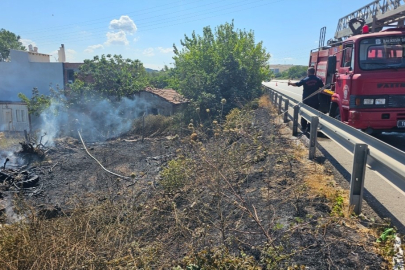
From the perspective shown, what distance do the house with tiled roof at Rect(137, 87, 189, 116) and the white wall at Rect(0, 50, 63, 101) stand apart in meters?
15.8

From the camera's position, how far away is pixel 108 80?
24.3 metres

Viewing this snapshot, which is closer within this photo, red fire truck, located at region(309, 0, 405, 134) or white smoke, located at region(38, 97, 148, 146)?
red fire truck, located at region(309, 0, 405, 134)

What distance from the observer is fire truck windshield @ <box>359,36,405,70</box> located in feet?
23.1

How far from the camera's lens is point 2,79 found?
1478 inches

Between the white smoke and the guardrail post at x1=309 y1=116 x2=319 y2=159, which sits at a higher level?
the guardrail post at x1=309 y1=116 x2=319 y2=159

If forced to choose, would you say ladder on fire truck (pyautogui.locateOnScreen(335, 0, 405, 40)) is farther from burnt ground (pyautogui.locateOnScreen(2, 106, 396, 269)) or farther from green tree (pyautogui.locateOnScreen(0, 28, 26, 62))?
green tree (pyautogui.locateOnScreen(0, 28, 26, 62))

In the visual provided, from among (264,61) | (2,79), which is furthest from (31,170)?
(2,79)

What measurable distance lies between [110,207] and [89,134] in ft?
55.0

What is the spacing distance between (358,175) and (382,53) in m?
4.70

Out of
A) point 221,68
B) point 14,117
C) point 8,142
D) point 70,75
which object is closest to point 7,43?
point 70,75

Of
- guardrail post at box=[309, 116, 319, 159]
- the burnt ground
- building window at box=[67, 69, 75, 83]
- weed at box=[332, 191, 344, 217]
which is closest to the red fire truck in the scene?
guardrail post at box=[309, 116, 319, 159]

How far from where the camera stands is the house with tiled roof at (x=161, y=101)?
22933 millimetres

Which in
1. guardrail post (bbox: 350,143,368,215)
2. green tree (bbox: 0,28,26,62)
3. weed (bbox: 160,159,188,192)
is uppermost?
green tree (bbox: 0,28,26,62)

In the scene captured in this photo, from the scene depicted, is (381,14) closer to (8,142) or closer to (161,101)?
(161,101)
